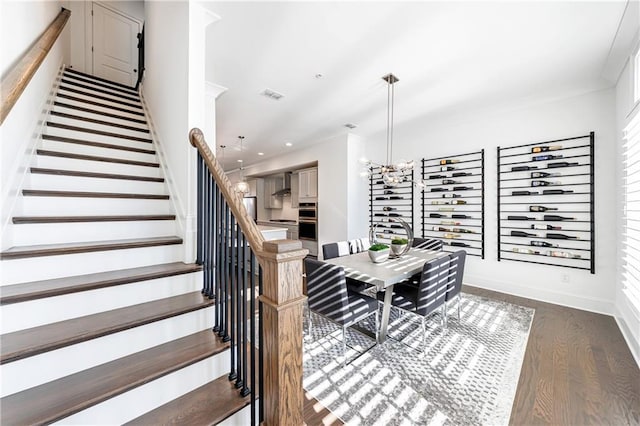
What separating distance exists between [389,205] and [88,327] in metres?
5.11

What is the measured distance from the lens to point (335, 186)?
5910 millimetres

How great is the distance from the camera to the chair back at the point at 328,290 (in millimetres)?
2174

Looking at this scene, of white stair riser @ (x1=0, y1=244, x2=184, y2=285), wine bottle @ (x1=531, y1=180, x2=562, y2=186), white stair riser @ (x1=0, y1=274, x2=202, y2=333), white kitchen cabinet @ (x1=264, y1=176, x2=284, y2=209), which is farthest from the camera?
white kitchen cabinet @ (x1=264, y1=176, x2=284, y2=209)

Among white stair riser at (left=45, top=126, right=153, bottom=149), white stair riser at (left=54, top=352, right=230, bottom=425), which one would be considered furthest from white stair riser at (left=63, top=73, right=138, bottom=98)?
white stair riser at (left=54, top=352, right=230, bottom=425)

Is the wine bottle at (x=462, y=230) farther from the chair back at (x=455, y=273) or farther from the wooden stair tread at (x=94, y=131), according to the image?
the wooden stair tread at (x=94, y=131)

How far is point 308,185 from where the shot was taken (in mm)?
6809

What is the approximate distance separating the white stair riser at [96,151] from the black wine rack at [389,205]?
3.92 meters

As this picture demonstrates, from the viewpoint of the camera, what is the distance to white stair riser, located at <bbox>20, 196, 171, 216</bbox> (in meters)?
1.69

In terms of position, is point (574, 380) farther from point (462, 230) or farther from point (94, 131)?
point (94, 131)

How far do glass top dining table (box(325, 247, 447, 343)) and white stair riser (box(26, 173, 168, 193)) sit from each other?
77.2 inches

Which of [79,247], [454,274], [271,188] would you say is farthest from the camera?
[271,188]

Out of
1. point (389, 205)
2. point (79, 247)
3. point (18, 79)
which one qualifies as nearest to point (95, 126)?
point (18, 79)

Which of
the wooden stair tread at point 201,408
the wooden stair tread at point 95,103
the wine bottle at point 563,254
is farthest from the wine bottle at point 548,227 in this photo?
the wooden stair tread at point 95,103

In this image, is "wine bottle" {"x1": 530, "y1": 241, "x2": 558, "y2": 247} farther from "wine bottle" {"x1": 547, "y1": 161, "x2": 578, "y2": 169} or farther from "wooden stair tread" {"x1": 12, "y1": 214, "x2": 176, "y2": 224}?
"wooden stair tread" {"x1": 12, "y1": 214, "x2": 176, "y2": 224}
